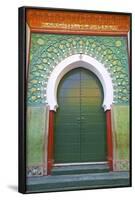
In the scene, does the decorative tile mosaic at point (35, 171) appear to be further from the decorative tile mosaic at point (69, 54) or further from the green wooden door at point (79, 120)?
the decorative tile mosaic at point (69, 54)

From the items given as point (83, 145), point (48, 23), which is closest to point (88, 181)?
point (83, 145)

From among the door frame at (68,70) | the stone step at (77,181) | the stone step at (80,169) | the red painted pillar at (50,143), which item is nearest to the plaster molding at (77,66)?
the door frame at (68,70)

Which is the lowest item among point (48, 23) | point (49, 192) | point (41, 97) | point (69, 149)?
point (49, 192)

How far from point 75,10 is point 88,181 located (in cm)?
202

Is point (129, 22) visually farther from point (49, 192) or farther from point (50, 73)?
point (49, 192)

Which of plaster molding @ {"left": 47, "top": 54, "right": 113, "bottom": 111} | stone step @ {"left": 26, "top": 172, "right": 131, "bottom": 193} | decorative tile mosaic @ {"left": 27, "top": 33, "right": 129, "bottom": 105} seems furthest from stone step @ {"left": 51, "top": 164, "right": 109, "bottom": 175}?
decorative tile mosaic @ {"left": 27, "top": 33, "right": 129, "bottom": 105}

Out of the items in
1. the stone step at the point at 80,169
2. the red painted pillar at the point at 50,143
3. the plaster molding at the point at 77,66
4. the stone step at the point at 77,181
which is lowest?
the stone step at the point at 77,181

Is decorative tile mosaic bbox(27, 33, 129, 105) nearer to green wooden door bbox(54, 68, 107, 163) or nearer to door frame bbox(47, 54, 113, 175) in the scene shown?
door frame bbox(47, 54, 113, 175)

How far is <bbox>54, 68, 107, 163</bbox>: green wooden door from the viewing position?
7375 mm

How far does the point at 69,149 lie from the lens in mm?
7410

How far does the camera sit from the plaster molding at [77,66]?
7258 mm

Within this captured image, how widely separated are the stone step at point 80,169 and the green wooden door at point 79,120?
0.23 feet

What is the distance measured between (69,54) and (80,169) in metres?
1.36

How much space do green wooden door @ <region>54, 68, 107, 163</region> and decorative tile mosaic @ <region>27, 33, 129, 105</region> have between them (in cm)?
23
